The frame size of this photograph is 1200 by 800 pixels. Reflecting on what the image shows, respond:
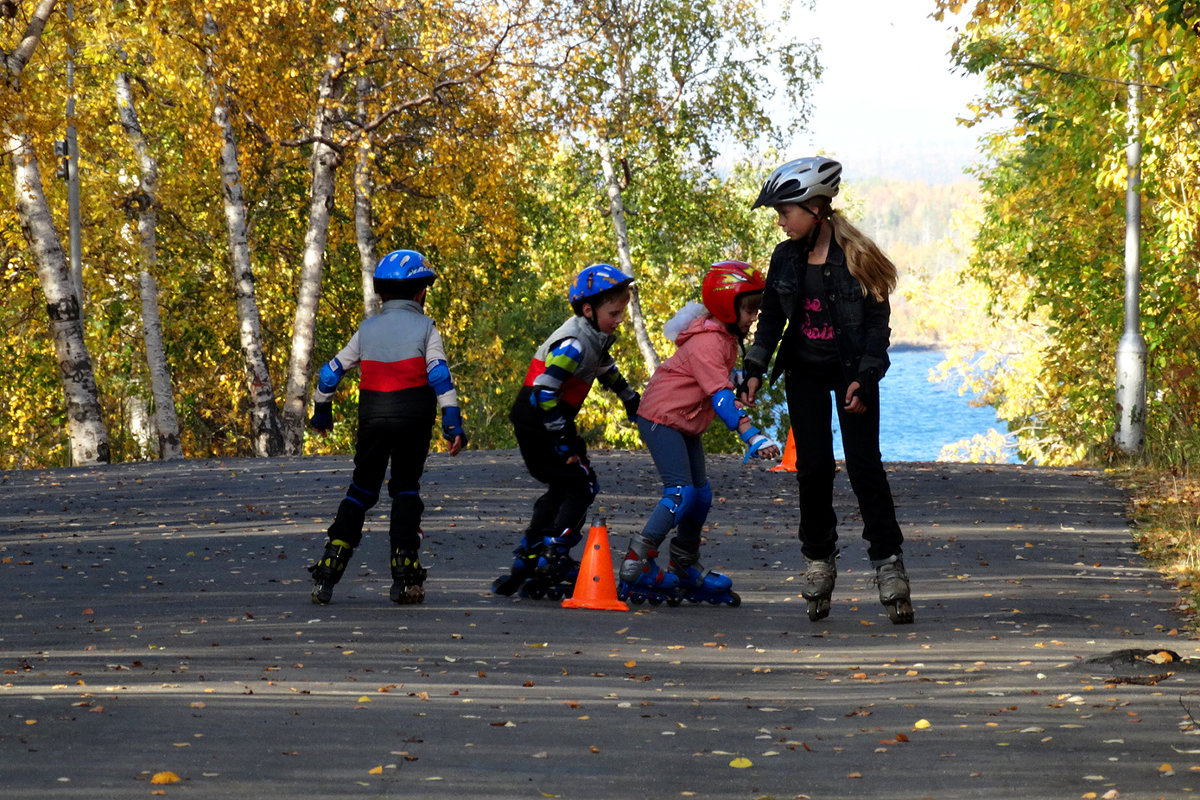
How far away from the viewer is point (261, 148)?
26.1 meters

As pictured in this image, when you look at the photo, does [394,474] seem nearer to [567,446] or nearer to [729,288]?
[567,446]

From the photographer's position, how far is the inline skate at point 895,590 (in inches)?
290

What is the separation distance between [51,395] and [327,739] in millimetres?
33167

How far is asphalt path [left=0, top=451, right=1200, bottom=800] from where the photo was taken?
441 centimetres

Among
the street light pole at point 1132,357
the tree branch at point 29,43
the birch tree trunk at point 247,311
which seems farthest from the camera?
the birch tree trunk at point 247,311

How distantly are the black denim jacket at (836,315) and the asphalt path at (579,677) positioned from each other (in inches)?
51.3

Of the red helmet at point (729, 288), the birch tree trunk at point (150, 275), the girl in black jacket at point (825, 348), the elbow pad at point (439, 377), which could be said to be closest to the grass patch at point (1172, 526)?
the girl in black jacket at point (825, 348)

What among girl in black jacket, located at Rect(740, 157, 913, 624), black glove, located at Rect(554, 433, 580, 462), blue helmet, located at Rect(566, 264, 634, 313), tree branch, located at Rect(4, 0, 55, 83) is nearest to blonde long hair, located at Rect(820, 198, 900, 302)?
girl in black jacket, located at Rect(740, 157, 913, 624)

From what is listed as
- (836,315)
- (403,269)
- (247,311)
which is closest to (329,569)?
(403,269)

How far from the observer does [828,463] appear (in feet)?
24.7

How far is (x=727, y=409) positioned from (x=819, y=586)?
3.29ft

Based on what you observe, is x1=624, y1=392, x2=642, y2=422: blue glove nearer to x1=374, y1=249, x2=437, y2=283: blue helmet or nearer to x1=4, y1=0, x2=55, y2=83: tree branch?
x1=374, y1=249, x2=437, y2=283: blue helmet

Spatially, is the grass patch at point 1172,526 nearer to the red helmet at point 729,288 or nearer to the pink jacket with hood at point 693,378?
the pink jacket with hood at point 693,378

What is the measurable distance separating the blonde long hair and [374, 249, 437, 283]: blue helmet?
2273 millimetres
